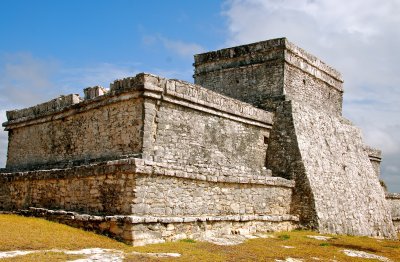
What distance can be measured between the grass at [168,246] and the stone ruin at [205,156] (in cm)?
54

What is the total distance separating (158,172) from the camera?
35.8 feet

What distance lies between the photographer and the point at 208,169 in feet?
42.0

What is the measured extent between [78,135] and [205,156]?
4.11 metres

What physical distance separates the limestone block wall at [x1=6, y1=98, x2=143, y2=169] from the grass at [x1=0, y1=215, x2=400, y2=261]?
8.59ft

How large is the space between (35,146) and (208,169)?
7.21 meters

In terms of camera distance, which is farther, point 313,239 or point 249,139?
point 249,139

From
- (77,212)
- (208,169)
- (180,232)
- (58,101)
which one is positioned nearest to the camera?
(180,232)

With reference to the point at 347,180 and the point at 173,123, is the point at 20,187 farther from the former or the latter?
the point at 347,180

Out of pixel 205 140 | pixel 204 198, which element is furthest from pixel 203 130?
pixel 204 198

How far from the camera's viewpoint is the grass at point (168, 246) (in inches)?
352

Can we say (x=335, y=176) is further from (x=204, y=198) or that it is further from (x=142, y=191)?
(x=142, y=191)

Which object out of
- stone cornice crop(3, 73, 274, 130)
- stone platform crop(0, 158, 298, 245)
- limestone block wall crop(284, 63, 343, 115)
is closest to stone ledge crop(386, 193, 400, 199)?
limestone block wall crop(284, 63, 343, 115)

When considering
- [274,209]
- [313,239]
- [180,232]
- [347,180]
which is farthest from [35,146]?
[347,180]

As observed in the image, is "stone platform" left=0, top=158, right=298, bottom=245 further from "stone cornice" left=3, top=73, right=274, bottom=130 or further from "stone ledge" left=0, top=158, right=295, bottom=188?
"stone cornice" left=3, top=73, right=274, bottom=130
